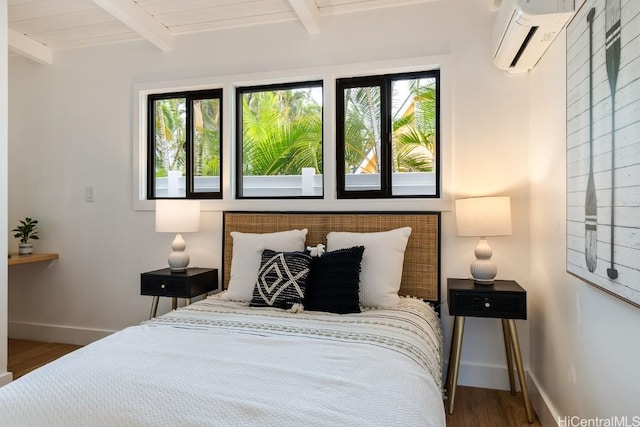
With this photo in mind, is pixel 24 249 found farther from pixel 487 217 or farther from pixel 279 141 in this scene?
pixel 487 217

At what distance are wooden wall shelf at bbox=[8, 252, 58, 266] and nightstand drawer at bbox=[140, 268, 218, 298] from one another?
3.57ft

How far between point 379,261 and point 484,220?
63 cm

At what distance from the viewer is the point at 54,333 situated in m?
3.49

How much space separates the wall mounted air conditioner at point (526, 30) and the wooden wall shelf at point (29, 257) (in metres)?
3.60

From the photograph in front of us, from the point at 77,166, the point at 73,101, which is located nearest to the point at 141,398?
the point at 77,166

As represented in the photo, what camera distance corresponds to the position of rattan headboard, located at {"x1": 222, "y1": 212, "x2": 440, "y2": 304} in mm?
2607

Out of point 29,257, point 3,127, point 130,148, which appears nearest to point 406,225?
point 130,148

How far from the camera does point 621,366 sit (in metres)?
1.33

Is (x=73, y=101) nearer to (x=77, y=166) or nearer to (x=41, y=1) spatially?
(x=77, y=166)

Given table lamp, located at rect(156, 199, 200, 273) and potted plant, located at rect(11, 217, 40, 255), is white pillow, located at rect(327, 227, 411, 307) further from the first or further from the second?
potted plant, located at rect(11, 217, 40, 255)

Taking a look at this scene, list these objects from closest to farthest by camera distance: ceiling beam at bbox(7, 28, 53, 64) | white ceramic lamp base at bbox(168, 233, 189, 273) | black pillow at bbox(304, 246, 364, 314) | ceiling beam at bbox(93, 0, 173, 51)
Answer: black pillow at bbox(304, 246, 364, 314), ceiling beam at bbox(93, 0, 173, 51), white ceramic lamp base at bbox(168, 233, 189, 273), ceiling beam at bbox(7, 28, 53, 64)

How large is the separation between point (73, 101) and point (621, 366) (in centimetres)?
400

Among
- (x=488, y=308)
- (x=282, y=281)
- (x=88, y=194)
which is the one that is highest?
(x=88, y=194)

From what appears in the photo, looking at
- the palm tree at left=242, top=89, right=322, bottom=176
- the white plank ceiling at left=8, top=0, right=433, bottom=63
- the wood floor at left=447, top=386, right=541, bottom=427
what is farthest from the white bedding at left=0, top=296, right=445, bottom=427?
the white plank ceiling at left=8, top=0, right=433, bottom=63
